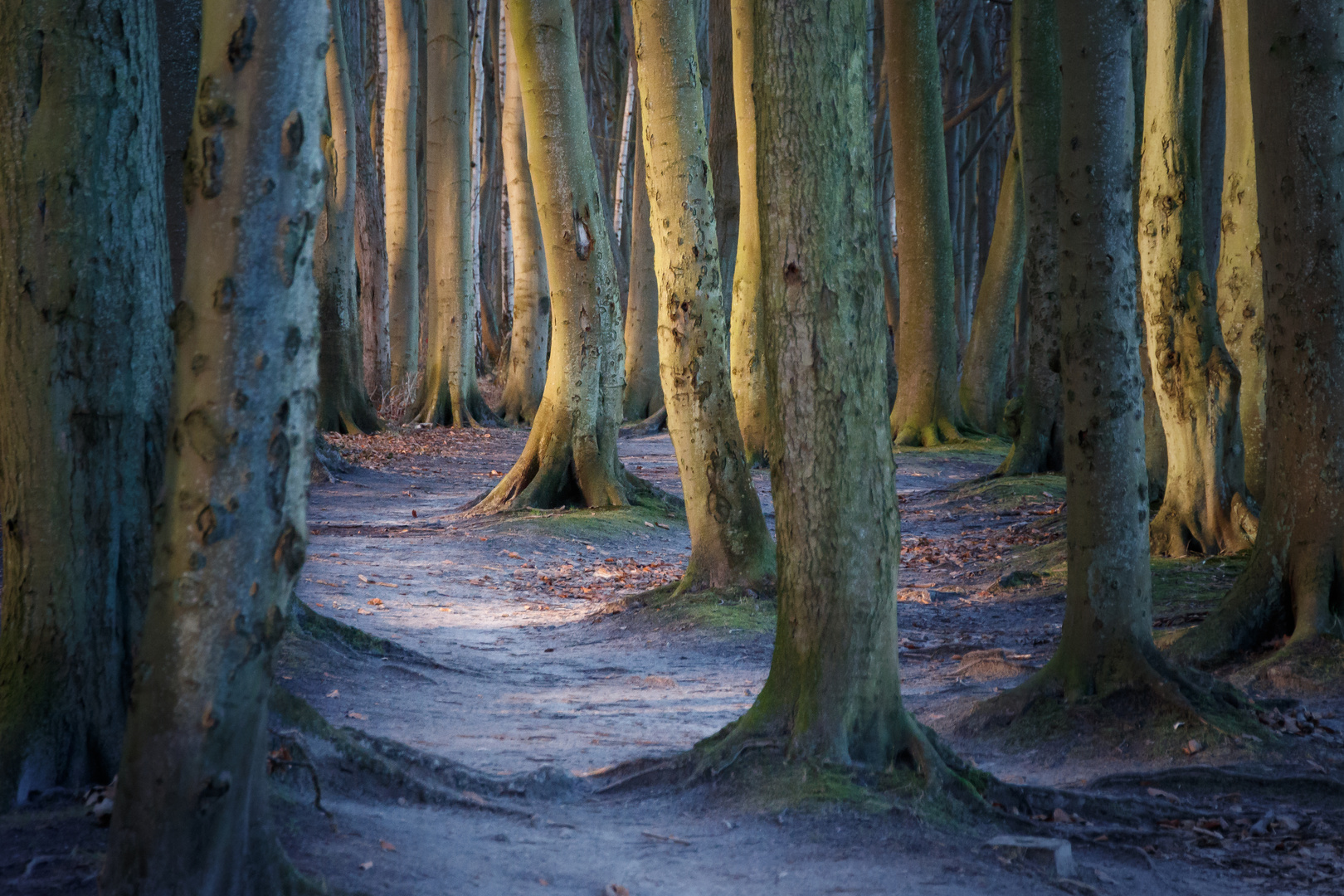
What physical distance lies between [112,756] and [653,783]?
191 cm

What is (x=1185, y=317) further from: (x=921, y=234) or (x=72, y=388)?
(x=921, y=234)

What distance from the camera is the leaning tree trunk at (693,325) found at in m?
7.93

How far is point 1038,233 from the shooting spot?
12.8 meters

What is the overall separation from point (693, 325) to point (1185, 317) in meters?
3.38

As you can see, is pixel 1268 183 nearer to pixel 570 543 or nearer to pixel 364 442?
pixel 570 543

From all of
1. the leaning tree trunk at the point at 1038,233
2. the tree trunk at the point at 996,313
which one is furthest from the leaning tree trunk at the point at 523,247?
the leaning tree trunk at the point at 1038,233

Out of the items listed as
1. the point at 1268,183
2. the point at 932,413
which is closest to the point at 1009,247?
the point at 932,413

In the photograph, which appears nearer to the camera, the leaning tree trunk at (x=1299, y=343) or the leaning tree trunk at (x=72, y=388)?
the leaning tree trunk at (x=72, y=388)

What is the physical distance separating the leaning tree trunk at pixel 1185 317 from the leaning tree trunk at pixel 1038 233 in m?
4.35

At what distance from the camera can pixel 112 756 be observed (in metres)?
3.27

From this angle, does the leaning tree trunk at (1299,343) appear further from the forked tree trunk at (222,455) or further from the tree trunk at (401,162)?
the tree trunk at (401,162)

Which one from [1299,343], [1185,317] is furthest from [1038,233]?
[1299,343]

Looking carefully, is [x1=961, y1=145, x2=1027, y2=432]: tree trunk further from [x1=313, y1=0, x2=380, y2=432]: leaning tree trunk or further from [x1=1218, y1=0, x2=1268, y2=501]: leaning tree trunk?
[x1=313, y1=0, x2=380, y2=432]: leaning tree trunk

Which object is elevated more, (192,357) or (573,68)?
(573,68)
